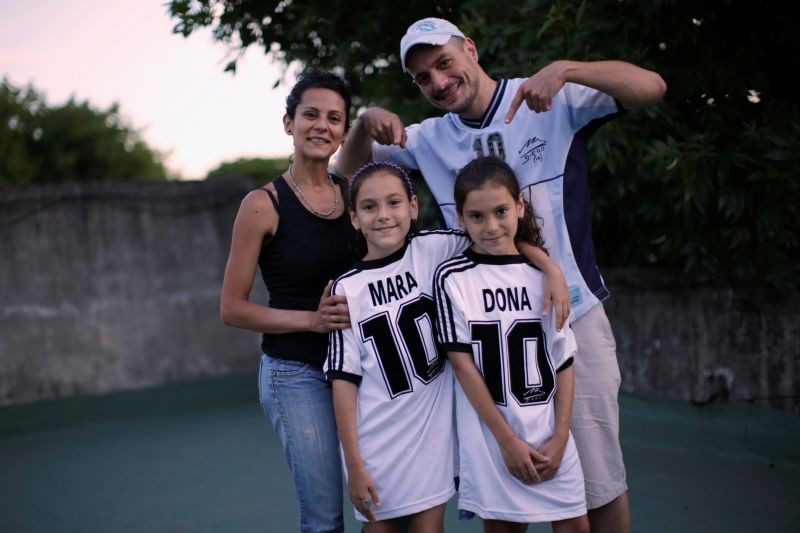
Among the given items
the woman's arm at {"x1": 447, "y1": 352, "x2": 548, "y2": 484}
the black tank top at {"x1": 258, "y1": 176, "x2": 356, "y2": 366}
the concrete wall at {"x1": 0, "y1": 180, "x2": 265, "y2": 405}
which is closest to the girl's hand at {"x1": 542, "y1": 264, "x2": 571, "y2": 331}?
the woman's arm at {"x1": 447, "y1": 352, "x2": 548, "y2": 484}

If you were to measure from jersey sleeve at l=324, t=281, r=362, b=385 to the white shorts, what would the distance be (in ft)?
2.37

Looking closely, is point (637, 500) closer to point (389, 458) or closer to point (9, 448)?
point (389, 458)

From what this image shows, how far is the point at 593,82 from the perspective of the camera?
2473 millimetres

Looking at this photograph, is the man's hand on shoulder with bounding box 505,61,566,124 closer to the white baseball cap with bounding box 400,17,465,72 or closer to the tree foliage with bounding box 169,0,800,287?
the white baseball cap with bounding box 400,17,465,72

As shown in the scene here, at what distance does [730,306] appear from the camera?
15.8 ft

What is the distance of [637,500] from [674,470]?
0.50 metres

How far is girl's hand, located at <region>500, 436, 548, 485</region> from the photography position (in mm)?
2303

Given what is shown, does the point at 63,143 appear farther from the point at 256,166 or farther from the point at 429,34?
the point at 429,34

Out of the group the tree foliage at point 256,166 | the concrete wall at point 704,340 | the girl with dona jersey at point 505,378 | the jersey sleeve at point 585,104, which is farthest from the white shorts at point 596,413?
the tree foliage at point 256,166

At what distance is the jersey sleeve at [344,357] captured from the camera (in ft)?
7.93

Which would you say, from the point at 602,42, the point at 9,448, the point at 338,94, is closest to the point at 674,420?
the point at 602,42

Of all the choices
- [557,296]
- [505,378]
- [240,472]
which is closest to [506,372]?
[505,378]

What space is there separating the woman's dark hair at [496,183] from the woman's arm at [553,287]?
0.25 ft

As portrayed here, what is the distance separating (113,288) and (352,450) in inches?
208
